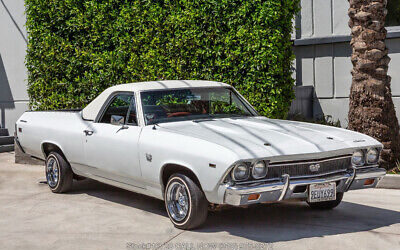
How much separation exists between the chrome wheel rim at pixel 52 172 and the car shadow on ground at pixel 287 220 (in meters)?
1.13

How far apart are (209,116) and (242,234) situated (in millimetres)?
1761

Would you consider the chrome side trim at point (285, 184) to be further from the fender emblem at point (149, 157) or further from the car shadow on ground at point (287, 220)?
the fender emblem at point (149, 157)

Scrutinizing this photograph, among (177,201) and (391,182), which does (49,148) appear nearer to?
(177,201)

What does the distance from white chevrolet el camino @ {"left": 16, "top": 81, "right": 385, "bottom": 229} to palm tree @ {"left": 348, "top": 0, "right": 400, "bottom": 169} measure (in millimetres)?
2402

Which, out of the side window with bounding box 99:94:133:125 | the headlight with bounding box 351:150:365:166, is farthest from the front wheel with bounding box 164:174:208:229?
the headlight with bounding box 351:150:365:166

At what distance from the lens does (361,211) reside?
7.10 meters

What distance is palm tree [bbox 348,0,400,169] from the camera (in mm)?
9109

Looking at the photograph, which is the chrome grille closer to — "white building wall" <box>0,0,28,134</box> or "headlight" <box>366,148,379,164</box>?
"headlight" <box>366,148,379,164</box>

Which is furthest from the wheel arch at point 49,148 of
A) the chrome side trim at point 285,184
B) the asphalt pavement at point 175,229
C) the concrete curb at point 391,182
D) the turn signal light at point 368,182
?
the concrete curb at point 391,182

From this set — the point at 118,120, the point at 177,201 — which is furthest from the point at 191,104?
the point at 177,201

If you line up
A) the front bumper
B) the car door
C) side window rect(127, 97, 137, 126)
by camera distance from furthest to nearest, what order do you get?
side window rect(127, 97, 137, 126) < the car door < the front bumper

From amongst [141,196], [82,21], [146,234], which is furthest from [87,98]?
[146,234]

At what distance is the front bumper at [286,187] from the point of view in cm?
558

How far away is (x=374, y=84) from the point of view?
9.11 meters
